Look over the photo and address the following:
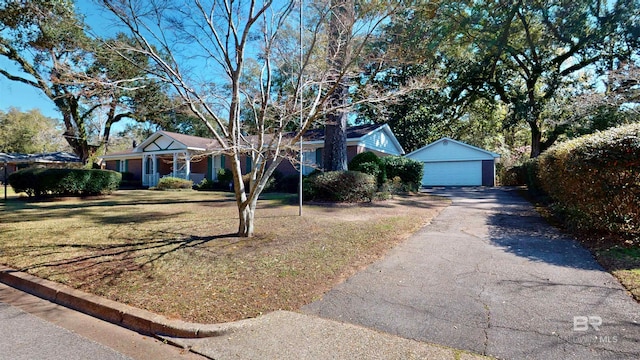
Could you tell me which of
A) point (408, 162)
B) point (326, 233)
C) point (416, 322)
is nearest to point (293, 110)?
point (326, 233)

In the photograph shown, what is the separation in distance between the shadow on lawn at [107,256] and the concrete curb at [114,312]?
0.28m

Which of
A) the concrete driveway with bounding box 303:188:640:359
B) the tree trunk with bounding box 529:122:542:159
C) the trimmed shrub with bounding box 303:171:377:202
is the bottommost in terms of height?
the concrete driveway with bounding box 303:188:640:359

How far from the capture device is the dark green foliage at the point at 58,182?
45.4 feet

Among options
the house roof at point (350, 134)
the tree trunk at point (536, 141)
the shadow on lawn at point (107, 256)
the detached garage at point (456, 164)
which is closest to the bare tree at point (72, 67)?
the shadow on lawn at point (107, 256)

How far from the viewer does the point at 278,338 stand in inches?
116

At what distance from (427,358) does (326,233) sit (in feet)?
14.0

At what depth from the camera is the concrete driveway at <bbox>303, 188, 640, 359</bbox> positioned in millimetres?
2777

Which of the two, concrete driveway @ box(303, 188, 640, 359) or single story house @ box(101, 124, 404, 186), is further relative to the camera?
single story house @ box(101, 124, 404, 186)

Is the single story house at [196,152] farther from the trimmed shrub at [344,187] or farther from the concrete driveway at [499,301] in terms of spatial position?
the concrete driveway at [499,301]

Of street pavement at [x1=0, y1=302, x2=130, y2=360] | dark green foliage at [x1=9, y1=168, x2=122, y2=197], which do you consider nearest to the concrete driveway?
street pavement at [x1=0, y1=302, x2=130, y2=360]

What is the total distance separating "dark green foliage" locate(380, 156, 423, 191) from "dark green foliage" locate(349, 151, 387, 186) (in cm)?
172

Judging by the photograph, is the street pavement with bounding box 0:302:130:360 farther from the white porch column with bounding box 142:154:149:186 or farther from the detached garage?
the white porch column with bounding box 142:154:149:186

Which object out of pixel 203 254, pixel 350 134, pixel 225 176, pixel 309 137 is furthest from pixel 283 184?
pixel 203 254

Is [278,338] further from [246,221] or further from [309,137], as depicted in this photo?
[309,137]
